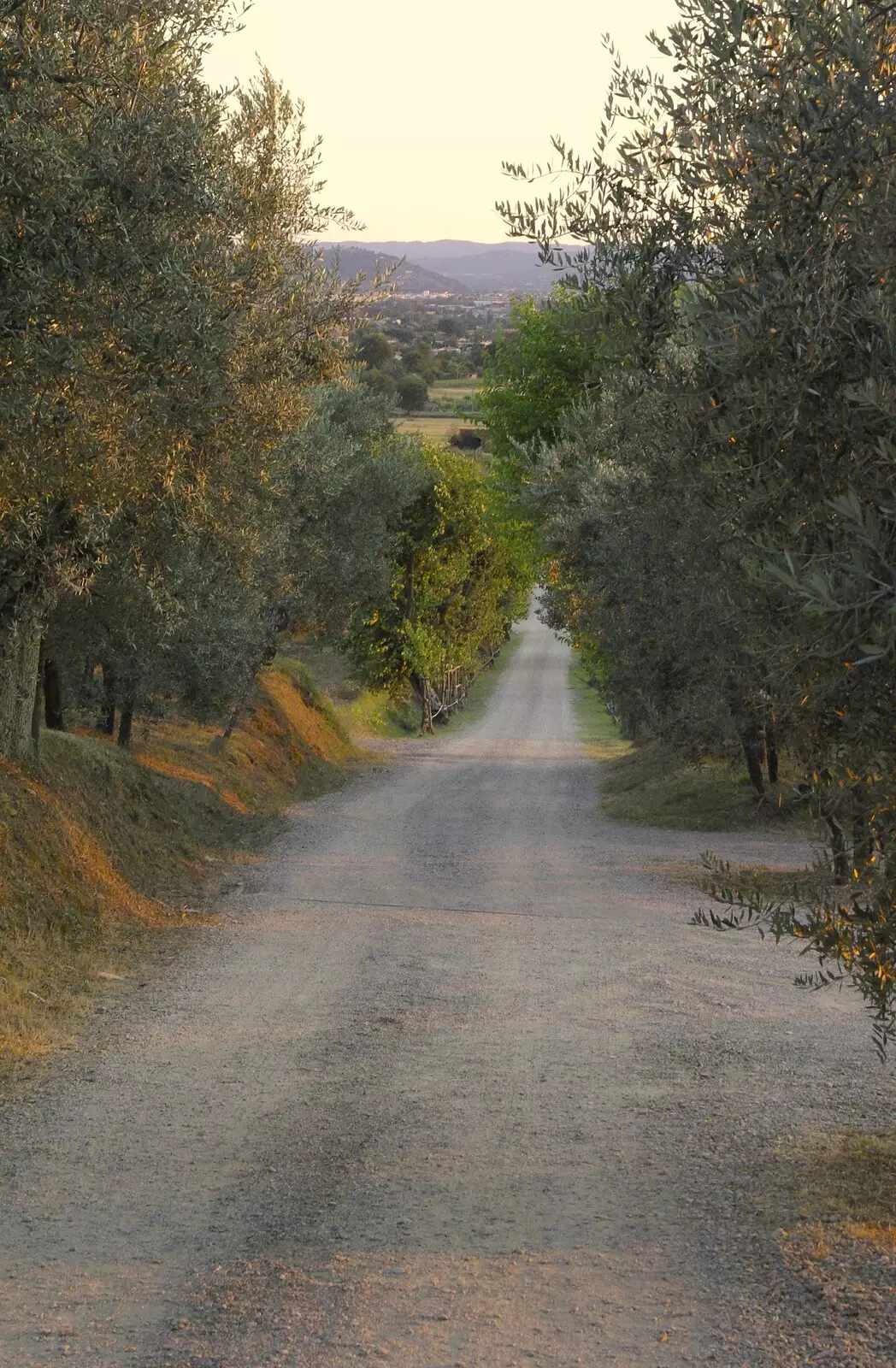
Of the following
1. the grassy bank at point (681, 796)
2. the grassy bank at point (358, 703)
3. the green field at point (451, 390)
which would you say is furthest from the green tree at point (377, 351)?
the grassy bank at point (681, 796)

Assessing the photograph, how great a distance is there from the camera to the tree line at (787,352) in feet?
17.8

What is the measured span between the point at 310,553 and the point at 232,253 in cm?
1753

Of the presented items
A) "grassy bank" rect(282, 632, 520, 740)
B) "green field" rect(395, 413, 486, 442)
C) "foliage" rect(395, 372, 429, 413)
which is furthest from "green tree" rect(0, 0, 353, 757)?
"foliage" rect(395, 372, 429, 413)

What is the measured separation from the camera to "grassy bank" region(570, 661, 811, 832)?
26.3 meters

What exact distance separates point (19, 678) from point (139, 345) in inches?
271

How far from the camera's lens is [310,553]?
30.0m

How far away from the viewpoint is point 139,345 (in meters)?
9.77

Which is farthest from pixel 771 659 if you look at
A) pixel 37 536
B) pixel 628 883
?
pixel 628 883

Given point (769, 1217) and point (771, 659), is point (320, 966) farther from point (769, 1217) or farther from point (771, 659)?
point (771, 659)

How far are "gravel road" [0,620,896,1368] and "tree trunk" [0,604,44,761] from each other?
3335 mm

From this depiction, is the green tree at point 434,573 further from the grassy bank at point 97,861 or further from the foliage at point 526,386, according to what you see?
the grassy bank at point 97,861

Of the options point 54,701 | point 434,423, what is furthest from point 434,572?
point 434,423

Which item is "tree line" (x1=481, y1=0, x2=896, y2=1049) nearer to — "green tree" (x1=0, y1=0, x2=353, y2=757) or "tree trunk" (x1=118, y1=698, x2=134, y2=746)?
"green tree" (x1=0, y1=0, x2=353, y2=757)

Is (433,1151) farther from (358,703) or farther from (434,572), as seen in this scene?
(434,572)
